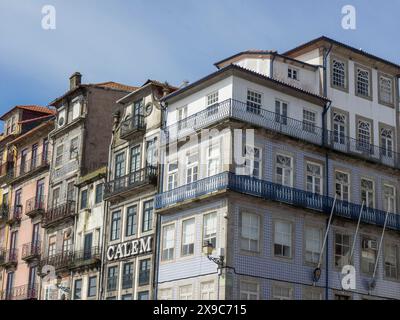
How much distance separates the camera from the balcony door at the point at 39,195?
4969 centimetres

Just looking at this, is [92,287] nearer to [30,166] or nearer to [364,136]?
[30,166]

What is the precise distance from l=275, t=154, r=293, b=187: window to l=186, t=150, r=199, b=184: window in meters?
3.58

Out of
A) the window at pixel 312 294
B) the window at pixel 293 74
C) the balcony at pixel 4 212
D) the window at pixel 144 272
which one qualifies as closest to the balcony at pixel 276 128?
the window at pixel 293 74

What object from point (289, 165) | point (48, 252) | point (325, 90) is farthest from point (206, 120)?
point (48, 252)

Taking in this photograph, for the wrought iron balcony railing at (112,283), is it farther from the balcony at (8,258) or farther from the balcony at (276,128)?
the balcony at (8,258)

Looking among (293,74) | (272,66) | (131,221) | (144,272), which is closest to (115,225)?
(131,221)

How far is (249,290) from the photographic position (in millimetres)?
33625

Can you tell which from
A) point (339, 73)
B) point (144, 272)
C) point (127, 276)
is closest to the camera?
point (144, 272)

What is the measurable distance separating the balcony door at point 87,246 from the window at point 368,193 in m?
14.1

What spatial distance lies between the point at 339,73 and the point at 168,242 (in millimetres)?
12226

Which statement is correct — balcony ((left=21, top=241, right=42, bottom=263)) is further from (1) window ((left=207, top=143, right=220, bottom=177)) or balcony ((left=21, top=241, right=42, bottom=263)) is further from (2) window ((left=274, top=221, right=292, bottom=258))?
(2) window ((left=274, top=221, right=292, bottom=258))

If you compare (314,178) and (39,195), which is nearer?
(314,178)

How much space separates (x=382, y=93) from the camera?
140 ft

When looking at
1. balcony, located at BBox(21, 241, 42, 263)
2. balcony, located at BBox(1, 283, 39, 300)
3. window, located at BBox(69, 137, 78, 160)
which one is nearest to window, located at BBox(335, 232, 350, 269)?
window, located at BBox(69, 137, 78, 160)
